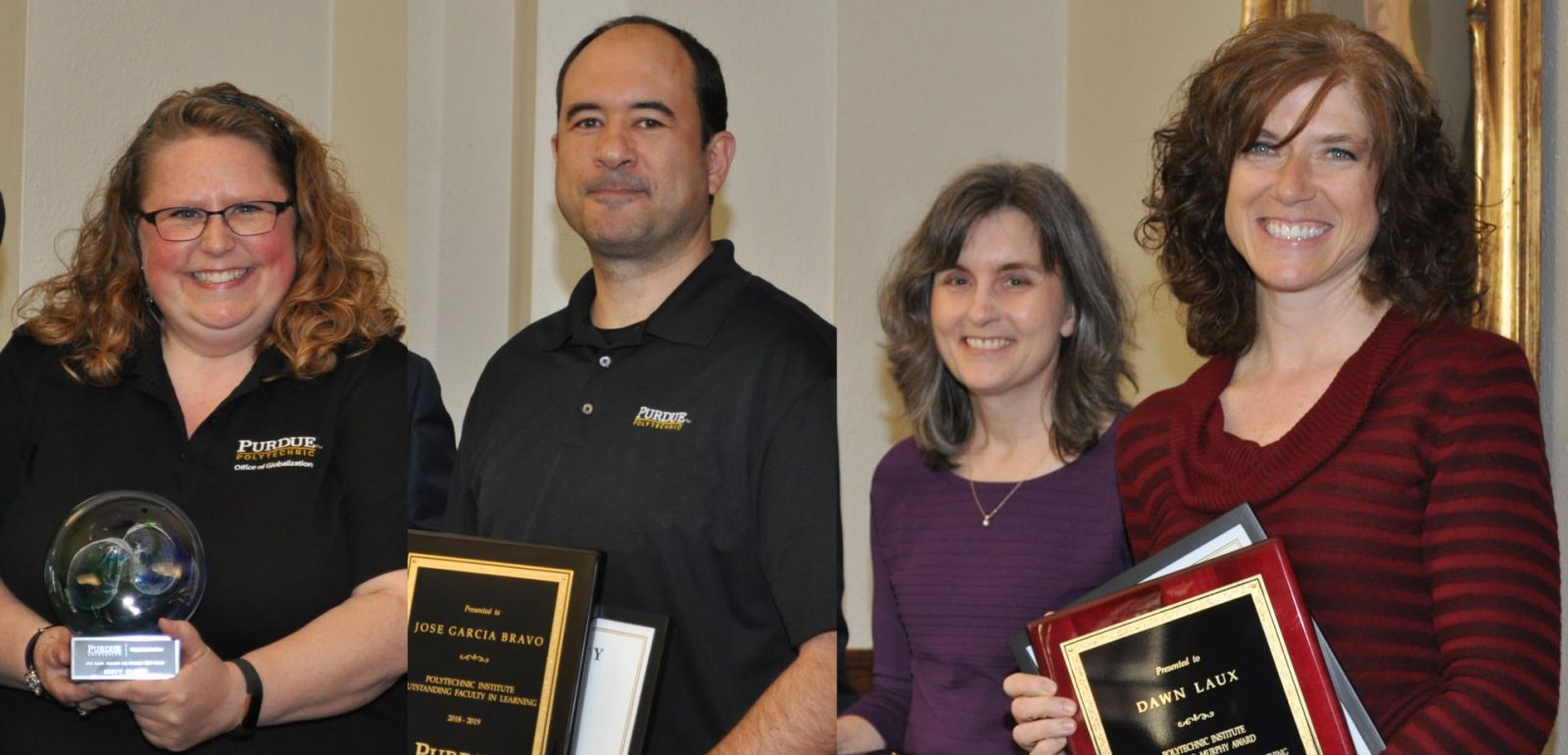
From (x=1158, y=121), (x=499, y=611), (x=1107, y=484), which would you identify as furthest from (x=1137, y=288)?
(x=499, y=611)

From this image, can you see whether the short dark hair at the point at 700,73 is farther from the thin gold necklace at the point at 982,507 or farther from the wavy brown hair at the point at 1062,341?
the thin gold necklace at the point at 982,507

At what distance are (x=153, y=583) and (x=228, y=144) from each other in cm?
53

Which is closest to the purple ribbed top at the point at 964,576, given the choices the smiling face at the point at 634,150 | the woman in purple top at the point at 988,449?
the woman in purple top at the point at 988,449

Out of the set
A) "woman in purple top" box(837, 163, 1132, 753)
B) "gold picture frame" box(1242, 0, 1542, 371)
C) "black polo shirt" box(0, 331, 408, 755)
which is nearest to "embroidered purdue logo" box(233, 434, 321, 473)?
"black polo shirt" box(0, 331, 408, 755)

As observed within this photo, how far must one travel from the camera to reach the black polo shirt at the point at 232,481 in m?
1.79

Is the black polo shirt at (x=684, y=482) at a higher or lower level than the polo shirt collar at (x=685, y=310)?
lower

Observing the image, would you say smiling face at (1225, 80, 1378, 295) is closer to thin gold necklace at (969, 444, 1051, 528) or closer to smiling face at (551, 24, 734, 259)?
thin gold necklace at (969, 444, 1051, 528)

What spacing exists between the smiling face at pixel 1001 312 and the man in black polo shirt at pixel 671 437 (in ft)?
1.95

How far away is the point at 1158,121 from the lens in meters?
3.10

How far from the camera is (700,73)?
1695 mm

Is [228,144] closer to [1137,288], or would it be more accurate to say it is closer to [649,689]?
[649,689]

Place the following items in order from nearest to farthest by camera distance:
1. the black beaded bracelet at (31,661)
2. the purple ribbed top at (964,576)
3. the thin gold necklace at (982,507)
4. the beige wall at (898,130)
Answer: the black beaded bracelet at (31,661)
the beige wall at (898,130)
the purple ribbed top at (964,576)
the thin gold necklace at (982,507)

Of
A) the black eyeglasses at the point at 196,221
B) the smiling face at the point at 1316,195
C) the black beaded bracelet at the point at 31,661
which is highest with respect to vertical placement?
the smiling face at the point at 1316,195

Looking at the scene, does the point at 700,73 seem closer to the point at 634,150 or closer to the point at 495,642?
the point at 634,150
